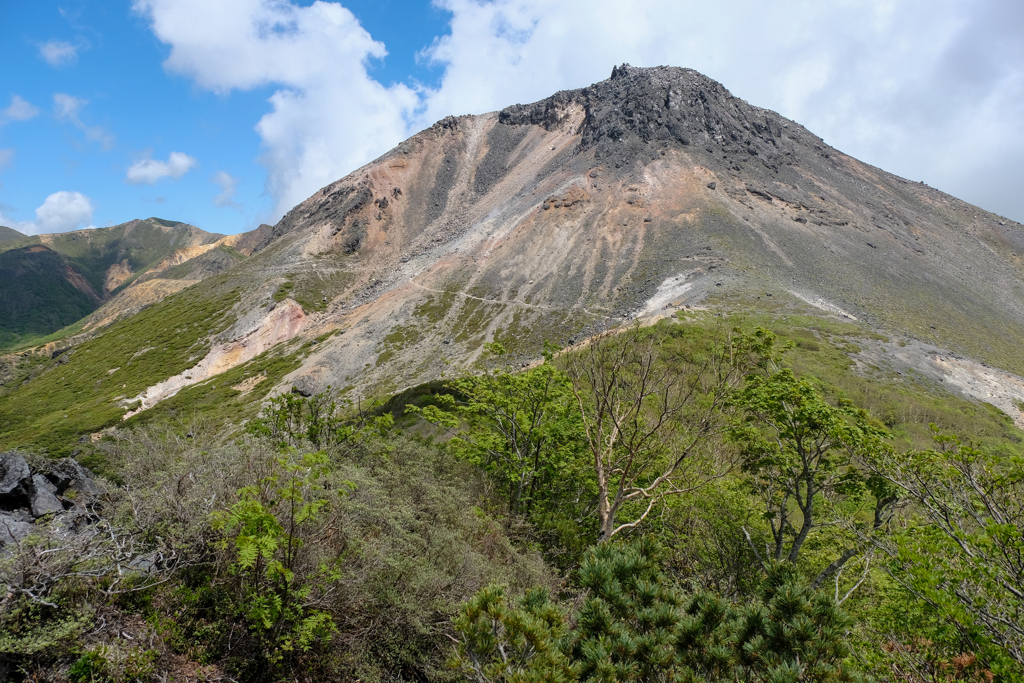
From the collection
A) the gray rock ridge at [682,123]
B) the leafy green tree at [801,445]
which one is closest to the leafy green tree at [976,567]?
the leafy green tree at [801,445]

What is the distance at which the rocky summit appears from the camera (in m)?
43.5

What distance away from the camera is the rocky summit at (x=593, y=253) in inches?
1713

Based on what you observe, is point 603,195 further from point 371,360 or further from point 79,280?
point 79,280

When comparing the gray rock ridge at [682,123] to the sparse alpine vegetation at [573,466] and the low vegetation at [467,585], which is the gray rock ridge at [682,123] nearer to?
the sparse alpine vegetation at [573,466]

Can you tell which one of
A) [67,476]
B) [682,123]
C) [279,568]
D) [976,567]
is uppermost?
[682,123]

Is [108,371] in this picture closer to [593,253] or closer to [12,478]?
[12,478]

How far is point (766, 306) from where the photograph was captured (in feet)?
118

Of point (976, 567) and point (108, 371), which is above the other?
point (976, 567)

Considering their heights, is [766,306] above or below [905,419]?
above

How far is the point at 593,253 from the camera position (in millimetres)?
53031

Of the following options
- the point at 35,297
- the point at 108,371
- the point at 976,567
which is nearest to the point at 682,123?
the point at 976,567

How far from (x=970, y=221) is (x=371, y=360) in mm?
89150

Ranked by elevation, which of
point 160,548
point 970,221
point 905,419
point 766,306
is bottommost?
point 905,419

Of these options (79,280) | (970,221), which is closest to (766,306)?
(970,221)
